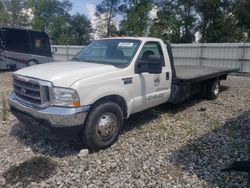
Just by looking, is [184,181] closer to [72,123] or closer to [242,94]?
[72,123]

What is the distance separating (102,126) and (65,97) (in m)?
0.88

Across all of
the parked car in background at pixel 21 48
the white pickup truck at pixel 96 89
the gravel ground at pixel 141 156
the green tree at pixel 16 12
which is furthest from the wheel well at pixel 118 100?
the green tree at pixel 16 12

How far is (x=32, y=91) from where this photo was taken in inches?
155

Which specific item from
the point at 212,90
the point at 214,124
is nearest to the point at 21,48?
the point at 212,90

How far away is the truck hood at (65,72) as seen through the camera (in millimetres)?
3677

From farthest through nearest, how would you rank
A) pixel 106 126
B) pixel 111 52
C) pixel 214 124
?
pixel 214 124, pixel 111 52, pixel 106 126

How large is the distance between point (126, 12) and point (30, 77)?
38419 millimetres

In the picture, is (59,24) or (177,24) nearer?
(177,24)

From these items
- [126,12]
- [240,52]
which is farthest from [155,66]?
[126,12]

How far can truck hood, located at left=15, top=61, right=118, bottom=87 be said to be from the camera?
3.68m

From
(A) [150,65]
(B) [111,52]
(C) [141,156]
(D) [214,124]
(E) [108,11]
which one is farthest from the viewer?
(E) [108,11]

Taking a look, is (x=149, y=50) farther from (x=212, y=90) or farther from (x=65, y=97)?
(x=212, y=90)

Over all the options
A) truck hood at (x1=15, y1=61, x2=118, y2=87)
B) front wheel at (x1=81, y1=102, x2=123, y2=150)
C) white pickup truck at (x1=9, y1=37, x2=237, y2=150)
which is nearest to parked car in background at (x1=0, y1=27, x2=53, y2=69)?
white pickup truck at (x1=9, y1=37, x2=237, y2=150)

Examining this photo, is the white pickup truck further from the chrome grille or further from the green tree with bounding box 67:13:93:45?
the green tree with bounding box 67:13:93:45
